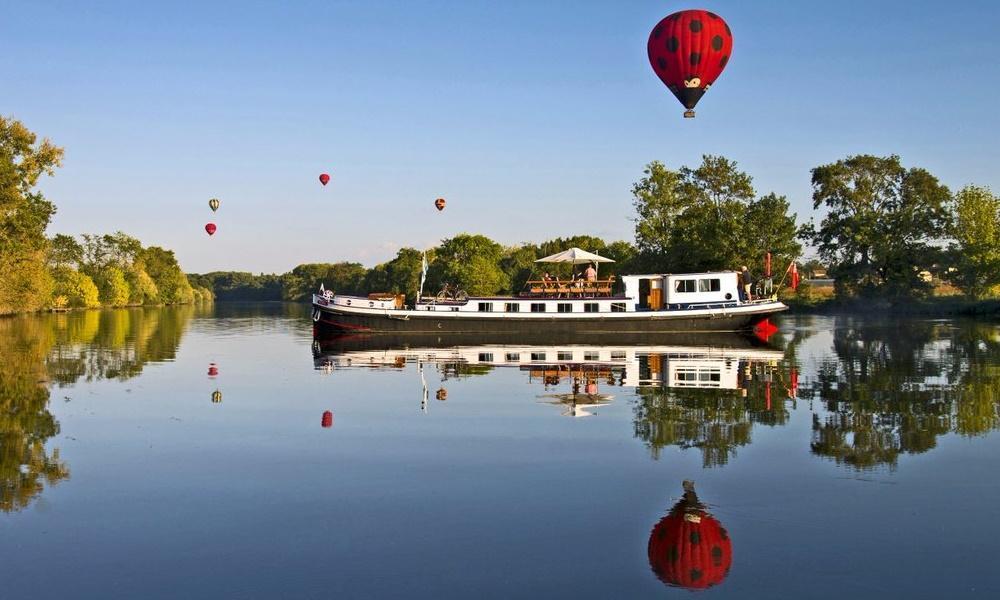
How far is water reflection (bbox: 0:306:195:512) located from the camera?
1425 centimetres

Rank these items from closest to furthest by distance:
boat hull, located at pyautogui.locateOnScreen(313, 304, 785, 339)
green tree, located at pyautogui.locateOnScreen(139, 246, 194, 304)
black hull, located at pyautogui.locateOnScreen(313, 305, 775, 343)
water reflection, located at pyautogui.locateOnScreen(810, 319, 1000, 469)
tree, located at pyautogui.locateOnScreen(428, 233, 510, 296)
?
1. water reflection, located at pyautogui.locateOnScreen(810, 319, 1000, 469)
2. boat hull, located at pyautogui.locateOnScreen(313, 304, 785, 339)
3. black hull, located at pyautogui.locateOnScreen(313, 305, 775, 343)
4. tree, located at pyautogui.locateOnScreen(428, 233, 510, 296)
5. green tree, located at pyautogui.locateOnScreen(139, 246, 194, 304)

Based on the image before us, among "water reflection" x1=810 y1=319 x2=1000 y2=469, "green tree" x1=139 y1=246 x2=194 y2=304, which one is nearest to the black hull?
"water reflection" x1=810 y1=319 x2=1000 y2=469

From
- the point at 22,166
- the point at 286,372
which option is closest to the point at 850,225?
the point at 286,372

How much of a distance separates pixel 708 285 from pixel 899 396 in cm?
2865

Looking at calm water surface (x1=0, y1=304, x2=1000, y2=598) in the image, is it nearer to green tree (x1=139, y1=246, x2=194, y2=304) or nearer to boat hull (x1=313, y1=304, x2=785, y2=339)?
boat hull (x1=313, y1=304, x2=785, y2=339)

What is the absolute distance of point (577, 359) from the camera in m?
36.7

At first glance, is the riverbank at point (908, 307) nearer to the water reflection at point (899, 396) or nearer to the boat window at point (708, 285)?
the boat window at point (708, 285)

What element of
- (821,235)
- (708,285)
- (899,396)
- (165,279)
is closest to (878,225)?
(821,235)

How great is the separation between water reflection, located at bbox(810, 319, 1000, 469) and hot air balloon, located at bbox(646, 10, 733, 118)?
510 inches

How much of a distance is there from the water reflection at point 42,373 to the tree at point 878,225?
59154 mm

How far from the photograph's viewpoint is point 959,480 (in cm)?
1364

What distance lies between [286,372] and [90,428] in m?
12.9

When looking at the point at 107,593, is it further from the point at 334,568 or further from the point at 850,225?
the point at 850,225

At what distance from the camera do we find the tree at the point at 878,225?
8062 centimetres
